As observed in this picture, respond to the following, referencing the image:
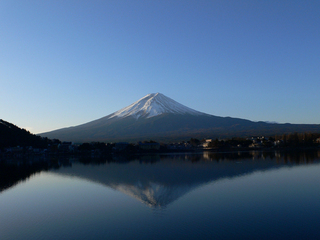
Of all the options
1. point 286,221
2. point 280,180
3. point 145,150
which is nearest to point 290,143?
point 145,150

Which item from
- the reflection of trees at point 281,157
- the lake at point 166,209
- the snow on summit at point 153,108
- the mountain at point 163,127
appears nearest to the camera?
the lake at point 166,209

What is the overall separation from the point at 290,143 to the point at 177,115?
6150 centimetres

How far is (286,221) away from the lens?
26.7 ft

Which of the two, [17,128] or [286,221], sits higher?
[17,128]

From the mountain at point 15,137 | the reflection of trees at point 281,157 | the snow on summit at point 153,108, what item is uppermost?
the snow on summit at point 153,108

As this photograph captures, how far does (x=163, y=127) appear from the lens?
315ft

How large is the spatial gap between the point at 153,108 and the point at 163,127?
72.3 feet

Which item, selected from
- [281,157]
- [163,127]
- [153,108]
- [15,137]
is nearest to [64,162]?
[15,137]

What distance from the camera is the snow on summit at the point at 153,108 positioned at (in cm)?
11225

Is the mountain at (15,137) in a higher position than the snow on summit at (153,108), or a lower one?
lower

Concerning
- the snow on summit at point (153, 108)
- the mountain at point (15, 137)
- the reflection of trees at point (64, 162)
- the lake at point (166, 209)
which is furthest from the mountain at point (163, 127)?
the lake at point (166, 209)

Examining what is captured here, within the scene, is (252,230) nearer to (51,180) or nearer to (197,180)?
(197,180)

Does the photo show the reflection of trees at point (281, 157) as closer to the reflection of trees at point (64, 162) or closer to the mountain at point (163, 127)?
the reflection of trees at point (64, 162)

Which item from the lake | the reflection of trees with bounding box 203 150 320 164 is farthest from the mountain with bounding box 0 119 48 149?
the lake
